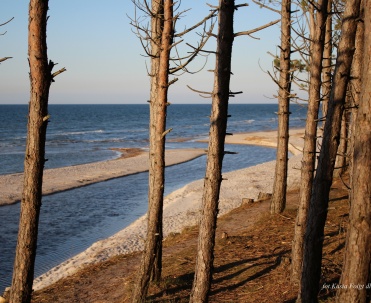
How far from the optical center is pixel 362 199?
520 cm

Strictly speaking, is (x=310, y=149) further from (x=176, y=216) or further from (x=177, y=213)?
(x=177, y=213)

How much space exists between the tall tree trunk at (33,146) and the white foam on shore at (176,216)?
4569 millimetres

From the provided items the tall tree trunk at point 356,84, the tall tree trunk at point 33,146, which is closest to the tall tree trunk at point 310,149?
the tall tree trunk at point 356,84

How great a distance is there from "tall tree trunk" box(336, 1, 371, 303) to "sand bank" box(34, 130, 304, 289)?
357 cm

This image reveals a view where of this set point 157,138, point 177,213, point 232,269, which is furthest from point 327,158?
point 177,213

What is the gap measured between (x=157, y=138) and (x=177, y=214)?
33.4ft

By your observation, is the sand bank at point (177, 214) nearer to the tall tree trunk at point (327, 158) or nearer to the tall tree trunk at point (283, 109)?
the tall tree trunk at point (283, 109)

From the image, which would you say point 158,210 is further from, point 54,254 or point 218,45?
point 54,254

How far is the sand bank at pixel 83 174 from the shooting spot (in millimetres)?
26703

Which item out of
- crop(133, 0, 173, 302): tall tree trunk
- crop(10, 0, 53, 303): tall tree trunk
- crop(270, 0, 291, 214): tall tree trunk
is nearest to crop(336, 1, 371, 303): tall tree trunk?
crop(10, 0, 53, 303): tall tree trunk

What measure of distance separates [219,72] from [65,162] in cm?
3563

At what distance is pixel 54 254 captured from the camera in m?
15.1

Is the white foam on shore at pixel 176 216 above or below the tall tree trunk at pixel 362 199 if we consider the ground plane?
below

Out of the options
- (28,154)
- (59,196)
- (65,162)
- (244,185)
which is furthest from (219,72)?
(65,162)
